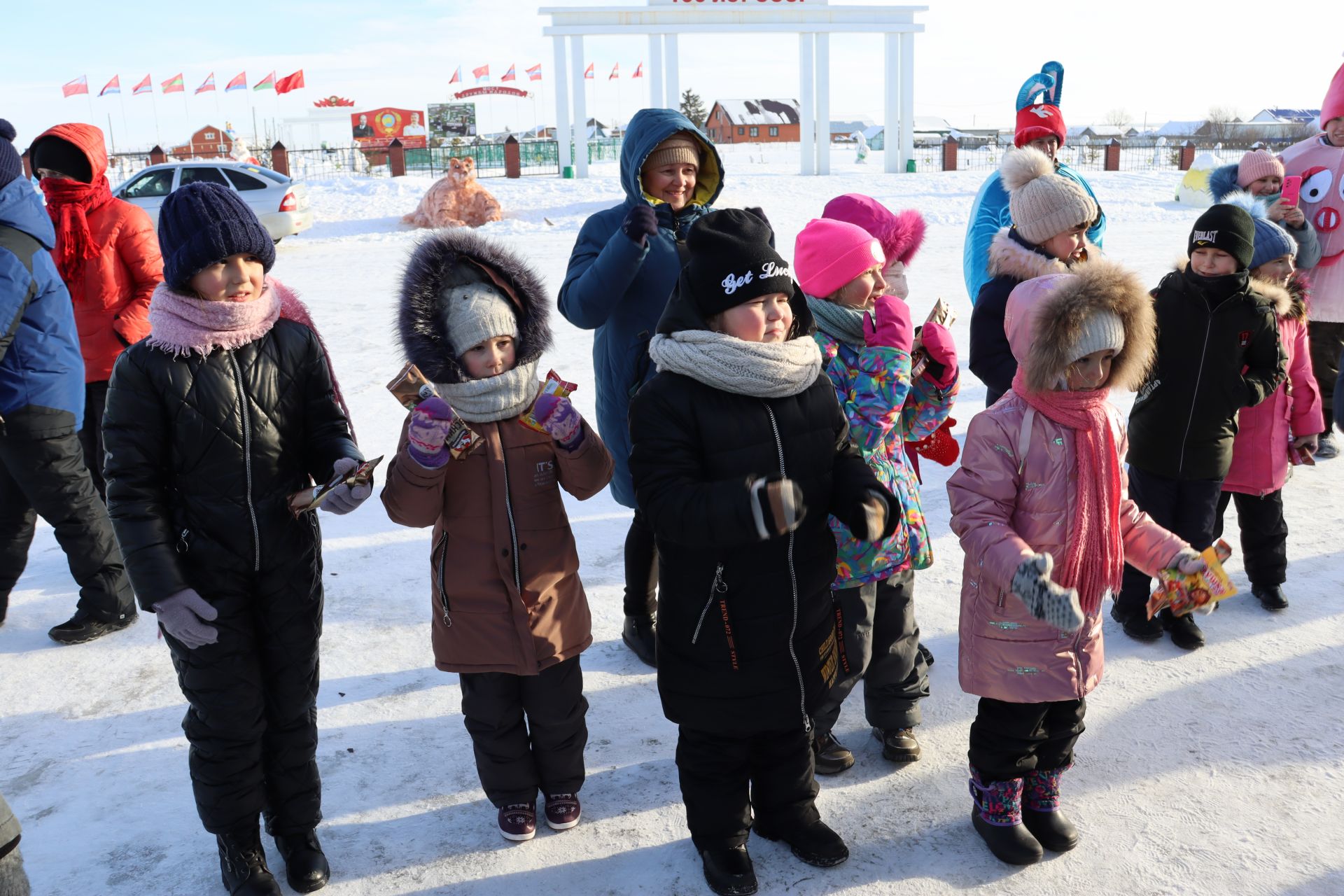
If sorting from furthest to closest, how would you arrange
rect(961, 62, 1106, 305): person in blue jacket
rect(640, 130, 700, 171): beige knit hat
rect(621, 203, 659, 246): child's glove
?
rect(961, 62, 1106, 305): person in blue jacket
rect(640, 130, 700, 171): beige knit hat
rect(621, 203, 659, 246): child's glove

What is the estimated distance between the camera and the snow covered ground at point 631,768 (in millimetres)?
2402

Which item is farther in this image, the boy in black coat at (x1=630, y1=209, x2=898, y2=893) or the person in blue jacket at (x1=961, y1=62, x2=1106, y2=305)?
the person in blue jacket at (x1=961, y1=62, x2=1106, y2=305)

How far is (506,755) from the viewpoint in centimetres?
254

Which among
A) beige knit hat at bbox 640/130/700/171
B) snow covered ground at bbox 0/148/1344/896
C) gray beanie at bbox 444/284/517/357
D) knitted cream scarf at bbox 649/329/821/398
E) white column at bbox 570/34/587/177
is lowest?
snow covered ground at bbox 0/148/1344/896

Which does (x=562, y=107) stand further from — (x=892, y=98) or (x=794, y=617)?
(x=794, y=617)

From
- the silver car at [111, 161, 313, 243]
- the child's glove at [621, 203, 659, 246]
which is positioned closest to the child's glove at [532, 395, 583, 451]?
the child's glove at [621, 203, 659, 246]

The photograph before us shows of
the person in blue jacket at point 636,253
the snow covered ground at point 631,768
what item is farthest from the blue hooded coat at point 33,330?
the person in blue jacket at point 636,253

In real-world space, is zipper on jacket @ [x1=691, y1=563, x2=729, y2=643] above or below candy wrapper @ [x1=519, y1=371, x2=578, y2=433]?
below

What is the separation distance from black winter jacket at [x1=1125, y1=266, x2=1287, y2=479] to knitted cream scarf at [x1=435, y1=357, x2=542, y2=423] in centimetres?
229

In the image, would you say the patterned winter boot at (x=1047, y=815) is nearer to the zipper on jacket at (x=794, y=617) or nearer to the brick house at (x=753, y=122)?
the zipper on jacket at (x=794, y=617)

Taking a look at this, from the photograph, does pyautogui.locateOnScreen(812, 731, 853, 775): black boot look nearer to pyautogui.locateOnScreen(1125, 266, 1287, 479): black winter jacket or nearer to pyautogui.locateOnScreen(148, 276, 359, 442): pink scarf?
pyautogui.locateOnScreen(1125, 266, 1287, 479): black winter jacket

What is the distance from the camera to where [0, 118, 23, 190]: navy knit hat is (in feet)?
11.2

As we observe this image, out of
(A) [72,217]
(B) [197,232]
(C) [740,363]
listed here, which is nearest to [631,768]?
(C) [740,363]

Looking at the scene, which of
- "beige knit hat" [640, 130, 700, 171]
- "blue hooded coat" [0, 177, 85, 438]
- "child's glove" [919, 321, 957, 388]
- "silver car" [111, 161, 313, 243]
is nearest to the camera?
"child's glove" [919, 321, 957, 388]
